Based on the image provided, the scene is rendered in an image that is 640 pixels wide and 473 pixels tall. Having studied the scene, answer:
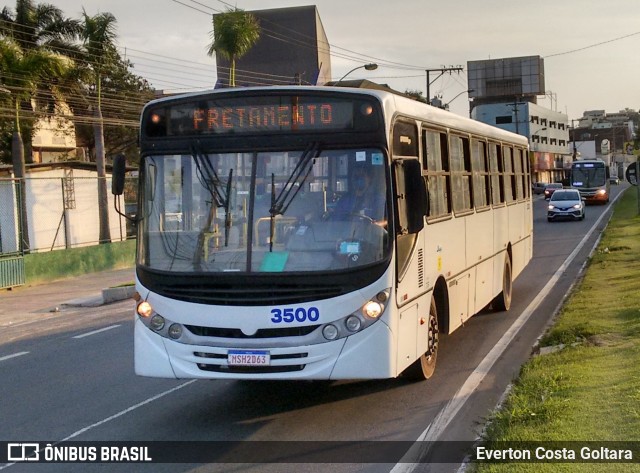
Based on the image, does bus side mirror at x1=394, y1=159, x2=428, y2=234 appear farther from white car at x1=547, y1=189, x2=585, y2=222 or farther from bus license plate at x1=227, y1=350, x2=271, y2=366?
white car at x1=547, y1=189, x2=585, y2=222

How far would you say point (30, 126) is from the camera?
119ft

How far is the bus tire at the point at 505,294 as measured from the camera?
14172 mm

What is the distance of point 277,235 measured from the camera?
7.40 m

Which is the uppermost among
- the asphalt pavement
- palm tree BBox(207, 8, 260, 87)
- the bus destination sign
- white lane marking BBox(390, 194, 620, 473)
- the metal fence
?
palm tree BBox(207, 8, 260, 87)

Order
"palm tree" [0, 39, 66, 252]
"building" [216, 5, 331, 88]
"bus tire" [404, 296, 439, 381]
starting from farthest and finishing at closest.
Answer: "building" [216, 5, 331, 88] → "palm tree" [0, 39, 66, 252] → "bus tire" [404, 296, 439, 381]

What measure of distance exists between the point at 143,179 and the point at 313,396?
2.82 meters

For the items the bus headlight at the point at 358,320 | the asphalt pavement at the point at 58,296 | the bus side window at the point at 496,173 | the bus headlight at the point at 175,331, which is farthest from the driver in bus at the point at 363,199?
the asphalt pavement at the point at 58,296

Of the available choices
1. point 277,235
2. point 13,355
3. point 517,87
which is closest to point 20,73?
point 13,355

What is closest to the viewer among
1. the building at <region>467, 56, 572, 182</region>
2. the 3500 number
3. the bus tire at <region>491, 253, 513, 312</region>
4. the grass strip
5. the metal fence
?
the grass strip

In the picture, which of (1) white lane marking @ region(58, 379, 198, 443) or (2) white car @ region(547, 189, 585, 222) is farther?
(2) white car @ region(547, 189, 585, 222)

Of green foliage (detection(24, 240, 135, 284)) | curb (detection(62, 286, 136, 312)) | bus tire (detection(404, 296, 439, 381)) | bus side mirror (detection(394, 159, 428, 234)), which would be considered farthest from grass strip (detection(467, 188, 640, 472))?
green foliage (detection(24, 240, 135, 284))

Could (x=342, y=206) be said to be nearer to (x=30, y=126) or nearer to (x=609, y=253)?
(x=609, y=253)

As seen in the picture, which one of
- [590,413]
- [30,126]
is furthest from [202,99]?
[30,126]

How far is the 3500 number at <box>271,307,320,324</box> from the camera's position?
23.6ft
